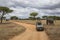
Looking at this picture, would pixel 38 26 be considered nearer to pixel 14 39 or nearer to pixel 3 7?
pixel 14 39

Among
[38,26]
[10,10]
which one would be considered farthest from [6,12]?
[38,26]

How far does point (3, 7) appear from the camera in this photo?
259 feet

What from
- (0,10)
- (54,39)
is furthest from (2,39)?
(0,10)

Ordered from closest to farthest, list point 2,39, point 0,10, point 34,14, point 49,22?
point 2,39 < point 49,22 < point 0,10 < point 34,14

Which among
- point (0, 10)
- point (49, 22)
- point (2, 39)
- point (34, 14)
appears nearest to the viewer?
point (2, 39)

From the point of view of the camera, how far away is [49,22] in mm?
55781

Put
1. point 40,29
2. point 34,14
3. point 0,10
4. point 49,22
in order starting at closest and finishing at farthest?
point 40,29 < point 49,22 < point 0,10 < point 34,14

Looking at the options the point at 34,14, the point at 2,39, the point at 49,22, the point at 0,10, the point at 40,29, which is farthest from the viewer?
the point at 34,14

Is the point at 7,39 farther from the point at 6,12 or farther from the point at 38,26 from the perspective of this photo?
the point at 6,12

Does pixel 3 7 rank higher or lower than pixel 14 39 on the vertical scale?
higher

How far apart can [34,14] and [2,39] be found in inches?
4447

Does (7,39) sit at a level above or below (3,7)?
below

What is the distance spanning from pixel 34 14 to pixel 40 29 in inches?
3838

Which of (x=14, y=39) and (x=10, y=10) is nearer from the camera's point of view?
(x=14, y=39)
